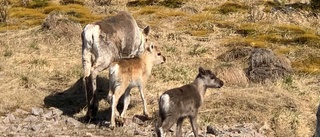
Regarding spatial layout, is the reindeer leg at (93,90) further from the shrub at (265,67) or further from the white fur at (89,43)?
the shrub at (265,67)

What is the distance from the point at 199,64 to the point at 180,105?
8234mm

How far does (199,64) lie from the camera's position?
19094mm

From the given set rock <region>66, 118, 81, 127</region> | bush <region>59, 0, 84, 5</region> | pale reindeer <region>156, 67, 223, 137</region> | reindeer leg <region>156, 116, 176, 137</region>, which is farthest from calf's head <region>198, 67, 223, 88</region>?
Answer: bush <region>59, 0, 84, 5</region>

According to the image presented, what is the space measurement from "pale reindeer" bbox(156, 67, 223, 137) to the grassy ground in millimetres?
1150

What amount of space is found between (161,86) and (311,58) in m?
8.43

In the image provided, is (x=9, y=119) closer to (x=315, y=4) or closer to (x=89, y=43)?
(x=89, y=43)

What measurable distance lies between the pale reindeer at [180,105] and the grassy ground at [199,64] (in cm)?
115

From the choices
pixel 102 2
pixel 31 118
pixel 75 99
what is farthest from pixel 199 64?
pixel 102 2

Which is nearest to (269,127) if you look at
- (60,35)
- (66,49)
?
(66,49)

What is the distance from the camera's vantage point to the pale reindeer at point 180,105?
10.6 m

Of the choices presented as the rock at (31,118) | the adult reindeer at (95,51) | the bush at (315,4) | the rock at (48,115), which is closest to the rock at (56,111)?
the rock at (48,115)

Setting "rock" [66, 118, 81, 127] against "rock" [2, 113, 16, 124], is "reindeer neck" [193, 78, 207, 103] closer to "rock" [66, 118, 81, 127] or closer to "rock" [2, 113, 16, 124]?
"rock" [66, 118, 81, 127]

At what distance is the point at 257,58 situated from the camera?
60.8 ft

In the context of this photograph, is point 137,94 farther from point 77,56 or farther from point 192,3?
point 192,3
